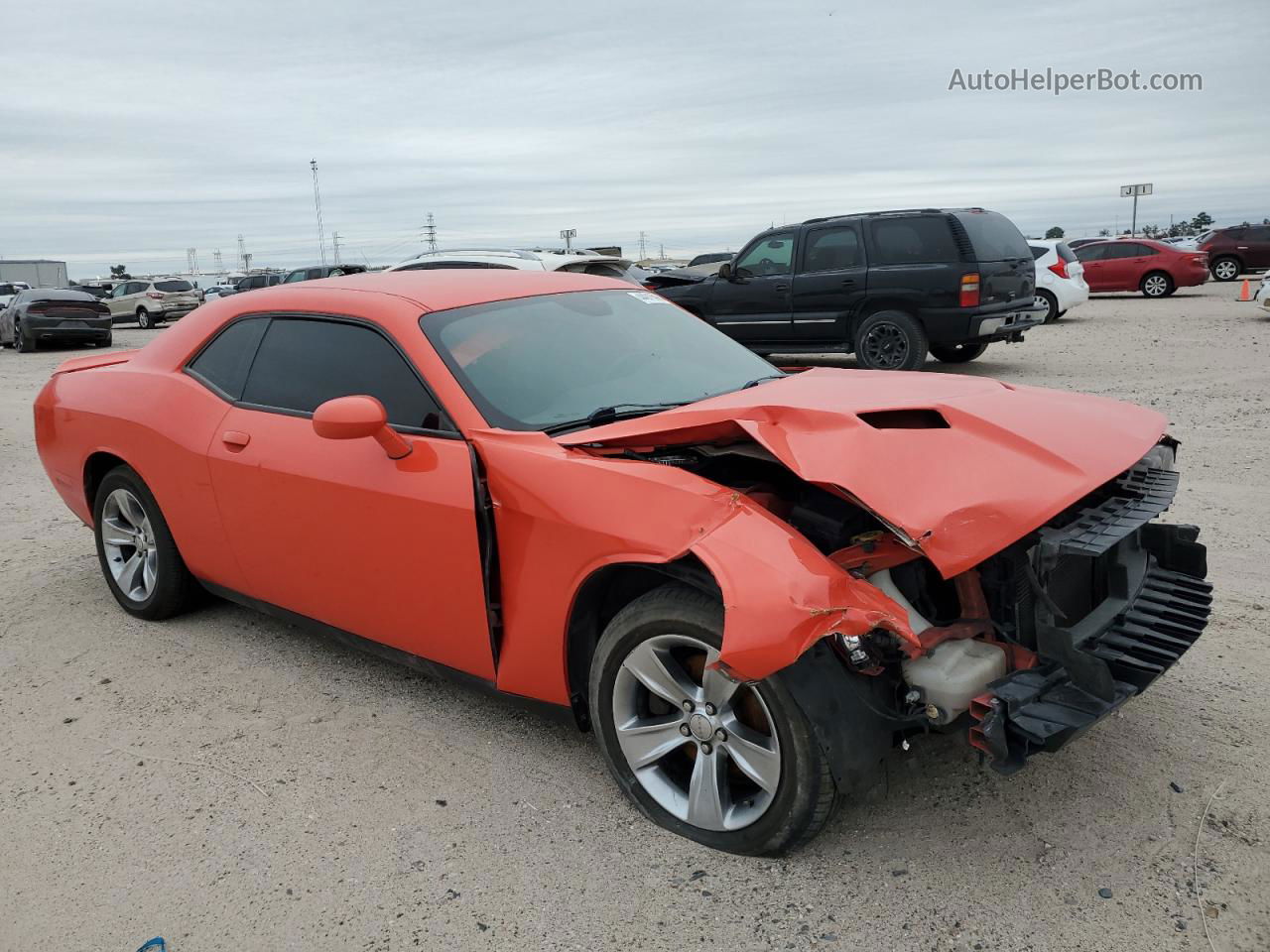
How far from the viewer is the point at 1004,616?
268cm

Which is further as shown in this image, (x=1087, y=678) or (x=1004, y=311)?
(x=1004, y=311)

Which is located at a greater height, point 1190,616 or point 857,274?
point 857,274

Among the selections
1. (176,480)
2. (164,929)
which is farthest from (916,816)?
(176,480)

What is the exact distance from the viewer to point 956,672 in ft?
8.34

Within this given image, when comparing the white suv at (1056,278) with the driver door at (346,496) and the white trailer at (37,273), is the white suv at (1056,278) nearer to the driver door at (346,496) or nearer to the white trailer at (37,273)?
the driver door at (346,496)

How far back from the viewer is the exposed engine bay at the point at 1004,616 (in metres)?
2.51

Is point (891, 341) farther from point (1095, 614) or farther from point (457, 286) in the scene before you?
point (1095, 614)

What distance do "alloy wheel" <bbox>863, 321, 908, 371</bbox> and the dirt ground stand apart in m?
7.26

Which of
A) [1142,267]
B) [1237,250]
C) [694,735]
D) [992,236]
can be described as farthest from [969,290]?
[1237,250]

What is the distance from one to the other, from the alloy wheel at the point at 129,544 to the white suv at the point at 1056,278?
15.8 metres

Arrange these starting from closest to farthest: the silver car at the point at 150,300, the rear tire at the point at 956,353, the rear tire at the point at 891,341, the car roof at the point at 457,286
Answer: the car roof at the point at 457,286 < the rear tire at the point at 891,341 < the rear tire at the point at 956,353 < the silver car at the point at 150,300

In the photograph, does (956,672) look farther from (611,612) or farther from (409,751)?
→ (409,751)

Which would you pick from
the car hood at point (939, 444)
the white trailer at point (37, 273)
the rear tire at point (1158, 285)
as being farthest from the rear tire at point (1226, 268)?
the white trailer at point (37, 273)

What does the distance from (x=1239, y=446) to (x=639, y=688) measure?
624 cm
